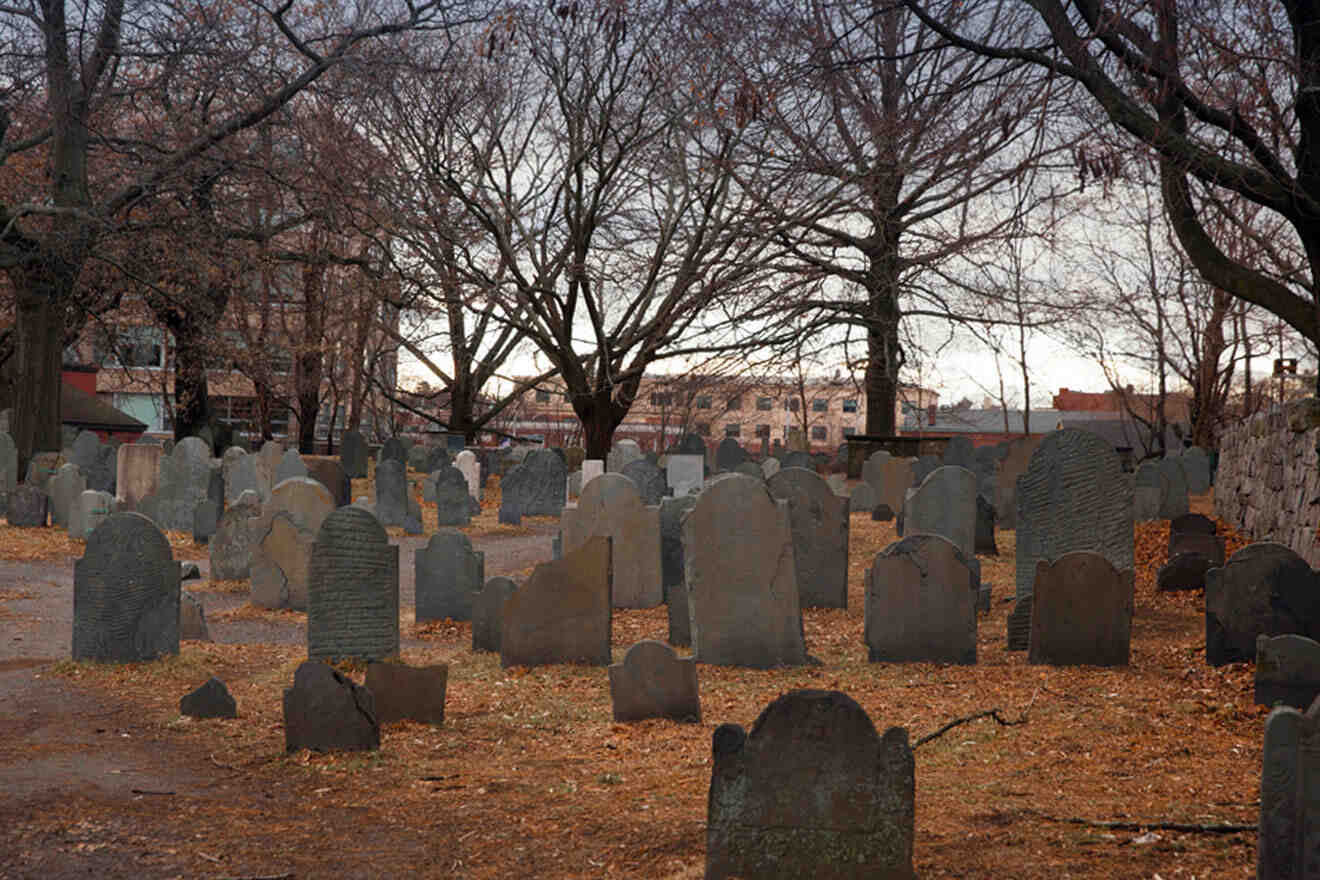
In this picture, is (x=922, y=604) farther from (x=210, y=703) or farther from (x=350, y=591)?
(x=210, y=703)

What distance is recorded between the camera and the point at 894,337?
23.8m

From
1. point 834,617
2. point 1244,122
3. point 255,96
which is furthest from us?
point 255,96

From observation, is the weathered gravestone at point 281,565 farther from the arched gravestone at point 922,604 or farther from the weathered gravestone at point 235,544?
the arched gravestone at point 922,604

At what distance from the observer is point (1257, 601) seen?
8164mm

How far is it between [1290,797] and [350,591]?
20.6 ft

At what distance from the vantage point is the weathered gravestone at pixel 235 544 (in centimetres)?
1348

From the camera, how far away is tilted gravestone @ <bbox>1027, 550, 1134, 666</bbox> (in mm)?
8461

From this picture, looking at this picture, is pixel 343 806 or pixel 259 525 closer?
pixel 343 806

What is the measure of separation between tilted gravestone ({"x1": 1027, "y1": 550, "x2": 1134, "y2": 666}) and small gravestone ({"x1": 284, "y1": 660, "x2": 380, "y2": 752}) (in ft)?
14.5

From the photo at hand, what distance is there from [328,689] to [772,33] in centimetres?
665

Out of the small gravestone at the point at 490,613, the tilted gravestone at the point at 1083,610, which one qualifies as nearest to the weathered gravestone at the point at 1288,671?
the tilted gravestone at the point at 1083,610

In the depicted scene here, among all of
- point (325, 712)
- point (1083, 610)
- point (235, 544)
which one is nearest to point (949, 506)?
point (1083, 610)

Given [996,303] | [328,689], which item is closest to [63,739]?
[328,689]

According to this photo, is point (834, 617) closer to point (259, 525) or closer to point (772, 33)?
point (772, 33)
